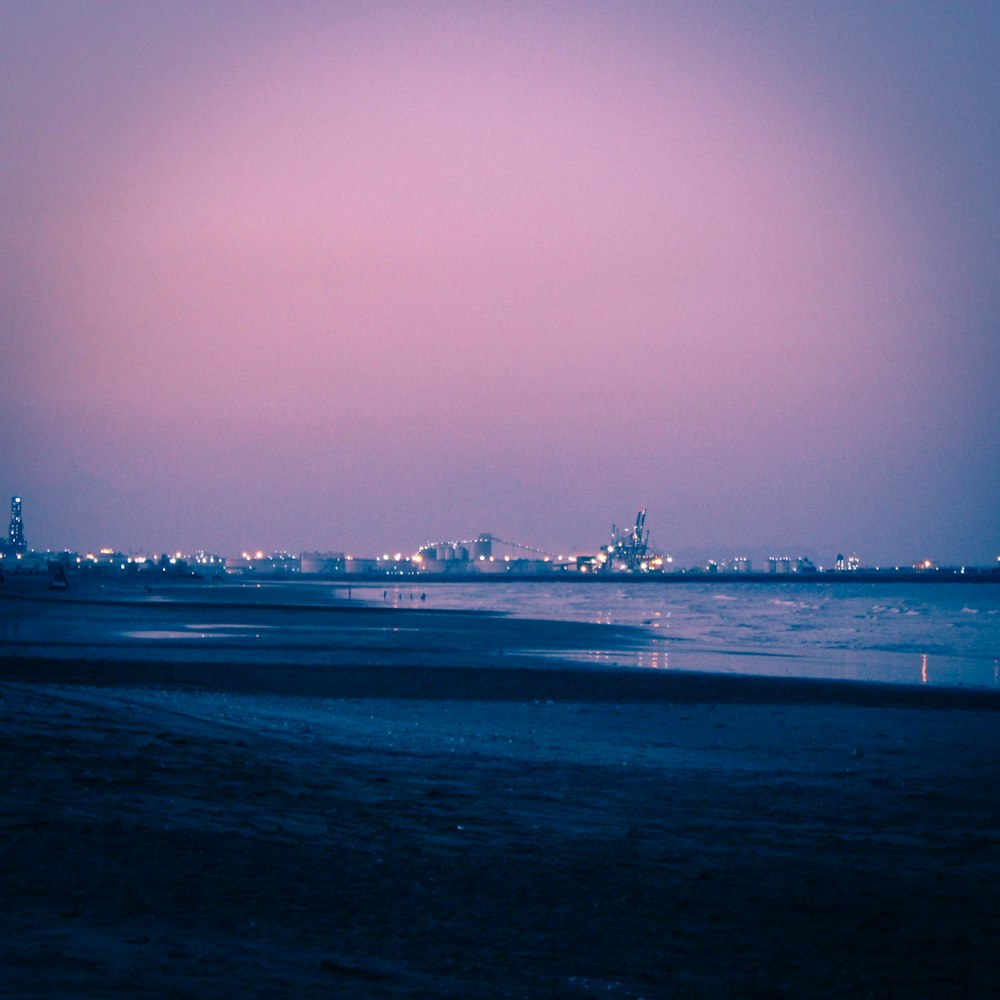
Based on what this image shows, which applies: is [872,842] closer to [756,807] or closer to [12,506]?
[756,807]

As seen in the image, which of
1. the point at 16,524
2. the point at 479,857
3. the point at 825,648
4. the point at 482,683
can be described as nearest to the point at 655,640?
the point at 825,648

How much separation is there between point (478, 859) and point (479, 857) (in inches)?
2.0

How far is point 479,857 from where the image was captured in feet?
22.5

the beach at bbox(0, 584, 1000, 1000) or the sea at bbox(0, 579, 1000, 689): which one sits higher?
the beach at bbox(0, 584, 1000, 1000)

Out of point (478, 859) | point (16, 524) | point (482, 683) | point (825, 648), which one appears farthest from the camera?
point (16, 524)

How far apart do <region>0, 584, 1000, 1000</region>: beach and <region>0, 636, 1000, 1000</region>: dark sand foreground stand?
0.07 ft

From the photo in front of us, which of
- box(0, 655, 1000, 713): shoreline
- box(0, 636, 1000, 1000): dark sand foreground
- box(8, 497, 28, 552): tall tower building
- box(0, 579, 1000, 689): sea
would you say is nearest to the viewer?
box(0, 636, 1000, 1000): dark sand foreground

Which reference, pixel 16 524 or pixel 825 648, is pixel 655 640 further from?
pixel 16 524

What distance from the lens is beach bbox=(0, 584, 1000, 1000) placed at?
4.92 metres

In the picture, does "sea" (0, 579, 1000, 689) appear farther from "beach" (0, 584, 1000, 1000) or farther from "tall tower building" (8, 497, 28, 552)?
"tall tower building" (8, 497, 28, 552)

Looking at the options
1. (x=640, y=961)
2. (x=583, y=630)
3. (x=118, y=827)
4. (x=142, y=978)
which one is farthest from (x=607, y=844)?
(x=583, y=630)

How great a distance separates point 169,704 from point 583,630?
2791cm

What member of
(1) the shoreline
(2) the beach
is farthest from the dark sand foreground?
(1) the shoreline

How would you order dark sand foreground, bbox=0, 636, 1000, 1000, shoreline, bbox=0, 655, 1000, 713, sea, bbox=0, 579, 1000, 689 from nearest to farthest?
dark sand foreground, bbox=0, 636, 1000, 1000 < shoreline, bbox=0, 655, 1000, 713 < sea, bbox=0, 579, 1000, 689
